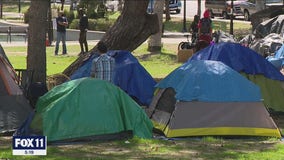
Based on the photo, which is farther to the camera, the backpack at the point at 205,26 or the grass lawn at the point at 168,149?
the backpack at the point at 205,26

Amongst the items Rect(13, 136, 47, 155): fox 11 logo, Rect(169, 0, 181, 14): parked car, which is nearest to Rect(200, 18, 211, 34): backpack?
Rect(13, 136, 47, 155): fox 11 logo

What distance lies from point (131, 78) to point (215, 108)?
3063 mm

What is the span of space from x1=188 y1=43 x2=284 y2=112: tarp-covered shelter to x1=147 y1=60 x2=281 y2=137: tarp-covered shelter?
1675 mm

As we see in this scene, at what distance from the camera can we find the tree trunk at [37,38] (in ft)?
39.1

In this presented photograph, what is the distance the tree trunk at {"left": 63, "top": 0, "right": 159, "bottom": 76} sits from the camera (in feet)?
49.2

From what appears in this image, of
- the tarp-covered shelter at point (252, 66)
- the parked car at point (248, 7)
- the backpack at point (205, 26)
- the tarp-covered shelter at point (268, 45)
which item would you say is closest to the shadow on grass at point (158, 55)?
the backpack at point (205, 26)

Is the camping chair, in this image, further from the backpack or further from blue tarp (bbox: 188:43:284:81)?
the backpack

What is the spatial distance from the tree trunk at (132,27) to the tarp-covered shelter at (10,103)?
4817 mm

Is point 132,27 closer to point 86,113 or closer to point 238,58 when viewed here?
point 238,58

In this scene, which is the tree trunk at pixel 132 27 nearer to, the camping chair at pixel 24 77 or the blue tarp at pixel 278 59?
the blue tarp at pixel 278 59

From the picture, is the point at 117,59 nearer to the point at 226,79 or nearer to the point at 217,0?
the point at 226,79

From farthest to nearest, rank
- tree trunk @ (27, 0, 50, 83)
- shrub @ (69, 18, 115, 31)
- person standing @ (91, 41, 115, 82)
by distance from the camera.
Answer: shrub @ (69, 18, 115, 31) → tree trunk @ (27, 0, 50, 83) → person standing @ (91, 41, 115, 82)

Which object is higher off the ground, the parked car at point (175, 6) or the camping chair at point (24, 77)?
the parked car at point (175, 6)

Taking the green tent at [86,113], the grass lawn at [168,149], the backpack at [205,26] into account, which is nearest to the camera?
the grass lawn at [168,149]
